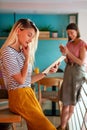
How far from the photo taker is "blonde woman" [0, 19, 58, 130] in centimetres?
151

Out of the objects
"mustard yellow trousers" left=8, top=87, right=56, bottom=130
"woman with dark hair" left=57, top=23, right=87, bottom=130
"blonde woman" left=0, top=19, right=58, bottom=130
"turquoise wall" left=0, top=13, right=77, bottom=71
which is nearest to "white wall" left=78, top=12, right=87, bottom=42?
"turquoise wall" left=0, top=13, right=77, bottom=71

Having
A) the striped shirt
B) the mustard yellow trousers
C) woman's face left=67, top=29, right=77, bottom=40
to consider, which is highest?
woman's face left=67, top=29, right=77, bottom=40

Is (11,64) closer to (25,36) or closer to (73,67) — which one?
(25,36)

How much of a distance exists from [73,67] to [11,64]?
1353mm

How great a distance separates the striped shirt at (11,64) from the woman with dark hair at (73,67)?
1.16m

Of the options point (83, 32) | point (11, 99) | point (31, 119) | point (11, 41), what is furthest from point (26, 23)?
point (83, 32)

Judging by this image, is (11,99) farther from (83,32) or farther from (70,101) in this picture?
(83,32)

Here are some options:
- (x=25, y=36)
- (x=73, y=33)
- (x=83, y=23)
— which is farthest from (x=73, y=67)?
(x=83, y=23)

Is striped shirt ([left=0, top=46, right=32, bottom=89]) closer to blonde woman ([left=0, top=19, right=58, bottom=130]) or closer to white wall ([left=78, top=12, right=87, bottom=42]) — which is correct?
blonde woman ([left=0, top=19, right=58, bottom=130])

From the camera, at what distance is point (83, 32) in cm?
580

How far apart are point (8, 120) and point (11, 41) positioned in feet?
1.83

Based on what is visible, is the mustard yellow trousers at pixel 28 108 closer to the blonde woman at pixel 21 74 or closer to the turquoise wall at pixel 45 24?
the blonde woman at pixel 21 74

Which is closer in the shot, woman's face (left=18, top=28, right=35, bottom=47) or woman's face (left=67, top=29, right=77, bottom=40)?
woman's face (left=18, top=28, right=35, bottom=47)

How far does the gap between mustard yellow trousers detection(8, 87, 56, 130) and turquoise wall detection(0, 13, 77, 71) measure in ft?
14.5
